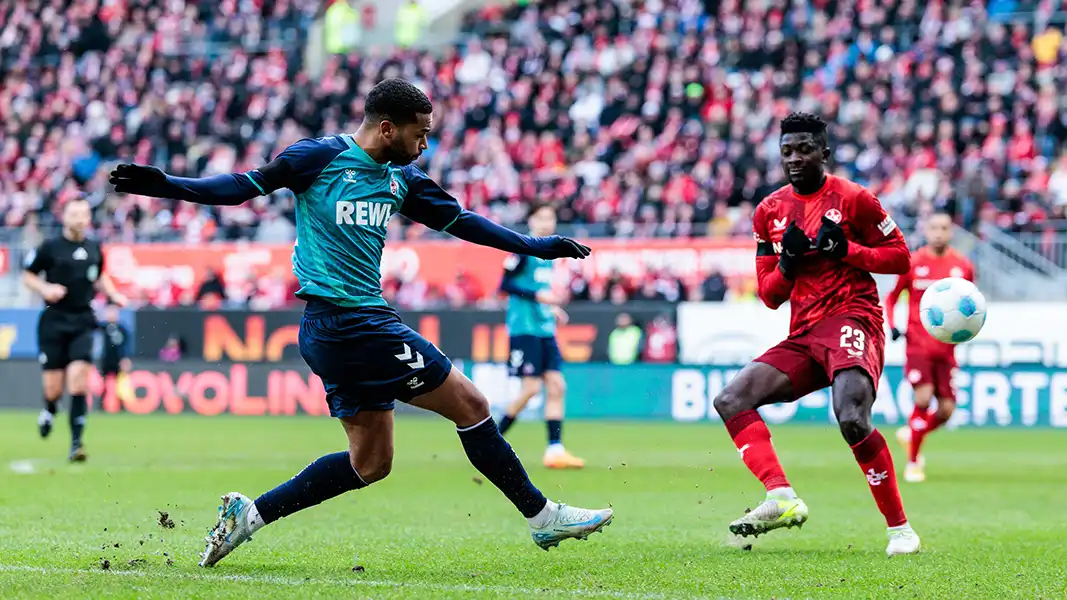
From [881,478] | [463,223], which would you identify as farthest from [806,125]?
[463,223]

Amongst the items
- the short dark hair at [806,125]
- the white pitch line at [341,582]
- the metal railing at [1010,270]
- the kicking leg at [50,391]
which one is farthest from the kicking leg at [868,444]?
the metal railing at [1010,270]

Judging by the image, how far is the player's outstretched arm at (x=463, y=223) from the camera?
23.6ft

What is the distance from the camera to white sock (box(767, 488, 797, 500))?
7797 mm

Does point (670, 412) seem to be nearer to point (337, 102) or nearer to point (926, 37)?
point (926, 37)

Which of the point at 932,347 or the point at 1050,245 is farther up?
the point at 1050,245

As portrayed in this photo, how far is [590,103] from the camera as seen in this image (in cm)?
2992

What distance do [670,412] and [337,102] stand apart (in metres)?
13.6

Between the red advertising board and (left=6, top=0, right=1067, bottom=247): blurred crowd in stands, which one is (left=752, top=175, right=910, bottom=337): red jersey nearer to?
(left=6, top=0, right=1067, bottom=247): blurred crowd in stands

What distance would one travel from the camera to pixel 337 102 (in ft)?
107

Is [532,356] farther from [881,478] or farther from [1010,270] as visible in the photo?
[1010,270]

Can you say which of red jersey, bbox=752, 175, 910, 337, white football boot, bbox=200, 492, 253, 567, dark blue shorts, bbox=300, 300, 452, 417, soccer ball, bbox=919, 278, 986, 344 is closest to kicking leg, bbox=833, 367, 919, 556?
red jersey, bbox=752, 175, 910, 337

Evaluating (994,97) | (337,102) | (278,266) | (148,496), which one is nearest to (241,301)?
(278,266)

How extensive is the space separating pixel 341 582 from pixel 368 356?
1.03 metres

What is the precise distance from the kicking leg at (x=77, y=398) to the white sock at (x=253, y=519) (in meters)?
7.66
